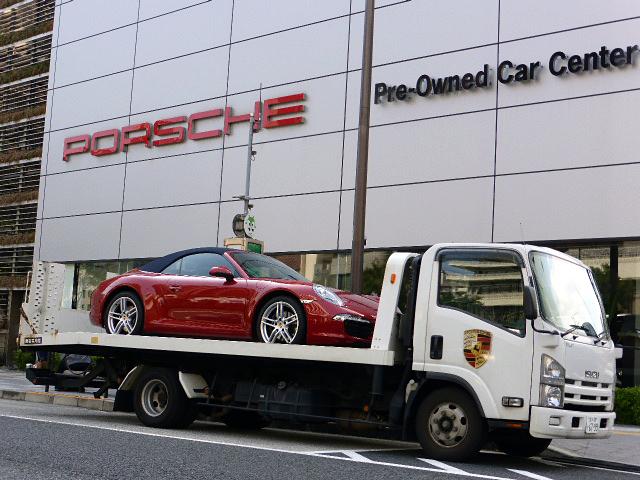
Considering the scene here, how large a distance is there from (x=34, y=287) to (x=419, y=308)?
20.6 ft

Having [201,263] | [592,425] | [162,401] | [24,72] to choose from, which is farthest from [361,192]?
[24,72]

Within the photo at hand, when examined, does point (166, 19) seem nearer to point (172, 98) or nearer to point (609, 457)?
point (172, 98)

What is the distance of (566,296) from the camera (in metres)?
9.29

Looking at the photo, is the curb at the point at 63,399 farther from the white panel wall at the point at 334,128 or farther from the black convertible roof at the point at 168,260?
the white panel wall at the point at 334,128

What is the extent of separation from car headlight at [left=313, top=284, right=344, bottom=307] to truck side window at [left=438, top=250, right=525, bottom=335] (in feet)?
4.16

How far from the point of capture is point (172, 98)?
27.1m

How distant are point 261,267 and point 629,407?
870 centimetres

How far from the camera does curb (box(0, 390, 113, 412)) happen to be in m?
15.2

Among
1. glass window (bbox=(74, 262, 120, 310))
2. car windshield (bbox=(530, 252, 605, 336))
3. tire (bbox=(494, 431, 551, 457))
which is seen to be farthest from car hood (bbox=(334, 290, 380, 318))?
glass window (bbox=(74, 262, 120, 310))

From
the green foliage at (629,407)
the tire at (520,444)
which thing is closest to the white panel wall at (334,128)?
the green foliage at (629,407)

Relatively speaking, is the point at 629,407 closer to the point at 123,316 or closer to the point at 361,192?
the point at 361,192

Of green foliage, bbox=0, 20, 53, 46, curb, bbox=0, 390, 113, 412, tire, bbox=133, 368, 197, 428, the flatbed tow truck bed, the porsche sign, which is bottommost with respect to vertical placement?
curb, bbox=0, 390, 113, 412

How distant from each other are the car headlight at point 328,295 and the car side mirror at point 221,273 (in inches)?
42.0

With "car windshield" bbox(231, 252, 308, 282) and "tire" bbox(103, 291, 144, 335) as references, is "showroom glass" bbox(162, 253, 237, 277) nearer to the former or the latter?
"car windshield" bbox(231, 252, 308, 282)
